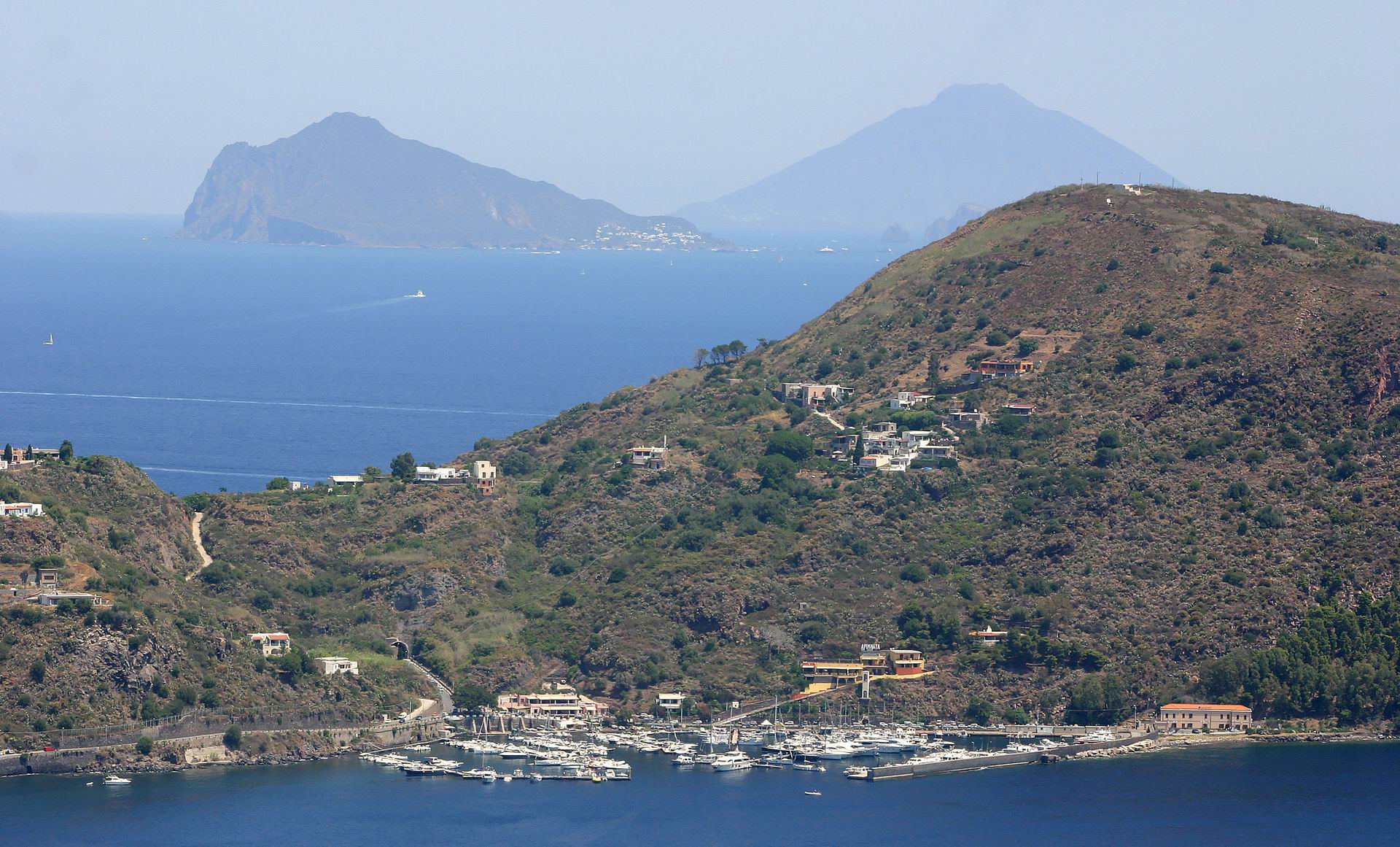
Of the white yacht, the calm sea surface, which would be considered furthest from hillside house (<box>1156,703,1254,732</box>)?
the white yacht

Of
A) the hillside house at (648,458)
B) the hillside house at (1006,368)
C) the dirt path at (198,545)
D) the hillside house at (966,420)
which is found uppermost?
the hillside house at (1006,368)

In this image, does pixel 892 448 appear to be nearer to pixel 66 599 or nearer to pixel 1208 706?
pixel 1208 706

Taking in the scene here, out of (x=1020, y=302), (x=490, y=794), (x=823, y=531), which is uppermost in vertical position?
(x=1020, y=302)

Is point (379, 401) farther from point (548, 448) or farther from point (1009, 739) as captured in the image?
point (1009, 739)

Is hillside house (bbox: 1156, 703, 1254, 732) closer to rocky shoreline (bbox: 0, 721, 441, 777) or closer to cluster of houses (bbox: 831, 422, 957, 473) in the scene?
cluster of houses (bbox: 831, 422, 957, 473)

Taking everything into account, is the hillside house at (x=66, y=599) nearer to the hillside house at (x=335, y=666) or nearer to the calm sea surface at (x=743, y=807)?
the calm sea surface at (x=743, y=807)

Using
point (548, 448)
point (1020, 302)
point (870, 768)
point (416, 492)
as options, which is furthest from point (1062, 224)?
point (870, 768)

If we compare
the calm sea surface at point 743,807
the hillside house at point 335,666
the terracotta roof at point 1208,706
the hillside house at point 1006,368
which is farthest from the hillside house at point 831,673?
the hillside house at point 1006,368
